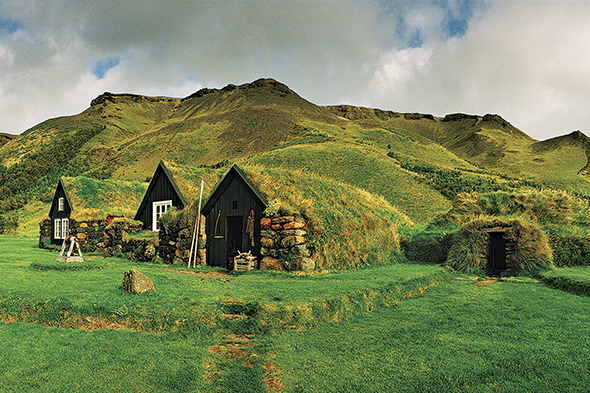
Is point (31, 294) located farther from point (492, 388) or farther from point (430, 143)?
point (430, 143)

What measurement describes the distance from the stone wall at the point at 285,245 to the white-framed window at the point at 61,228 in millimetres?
25763

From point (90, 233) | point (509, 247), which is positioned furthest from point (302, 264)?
point (90, 233)

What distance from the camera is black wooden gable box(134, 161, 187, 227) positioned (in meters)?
25.4

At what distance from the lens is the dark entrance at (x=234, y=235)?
1858 centimetres

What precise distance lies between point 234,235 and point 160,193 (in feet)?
35.1

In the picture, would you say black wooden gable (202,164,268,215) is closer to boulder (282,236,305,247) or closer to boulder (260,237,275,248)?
boulder (260,237,275,248)

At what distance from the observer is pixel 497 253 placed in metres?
17.1

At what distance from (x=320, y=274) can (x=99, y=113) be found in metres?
195

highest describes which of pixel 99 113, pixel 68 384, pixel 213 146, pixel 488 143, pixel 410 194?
pixel 99 113

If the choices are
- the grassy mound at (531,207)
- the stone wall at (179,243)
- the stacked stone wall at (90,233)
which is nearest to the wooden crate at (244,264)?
the stone wall at (179,243)

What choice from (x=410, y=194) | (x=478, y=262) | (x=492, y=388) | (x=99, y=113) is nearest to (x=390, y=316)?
(x=492, y=388)

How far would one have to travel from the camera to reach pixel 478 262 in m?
16.3

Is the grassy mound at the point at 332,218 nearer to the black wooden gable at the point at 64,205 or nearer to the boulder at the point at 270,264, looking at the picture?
the boulder at the point at 270,264

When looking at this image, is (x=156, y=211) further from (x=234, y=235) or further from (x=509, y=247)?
(x=509, y=247)
